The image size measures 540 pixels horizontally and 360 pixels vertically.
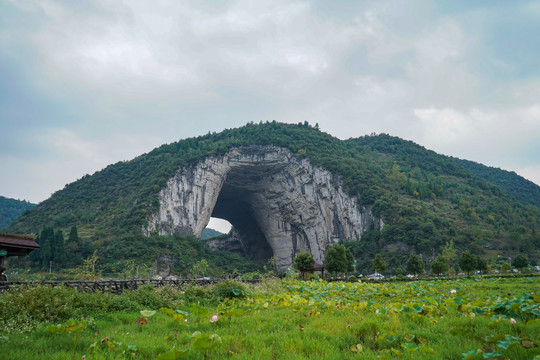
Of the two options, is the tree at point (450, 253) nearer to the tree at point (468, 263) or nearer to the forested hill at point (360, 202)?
the forested hill at point (360, 202)

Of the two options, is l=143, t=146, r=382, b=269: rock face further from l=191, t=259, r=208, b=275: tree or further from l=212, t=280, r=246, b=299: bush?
l=212, t=280, r=246, b=299: bush

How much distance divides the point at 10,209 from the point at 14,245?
522 feet

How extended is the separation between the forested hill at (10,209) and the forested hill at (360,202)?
216 ft

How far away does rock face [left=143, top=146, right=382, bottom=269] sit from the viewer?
65375 millimetres

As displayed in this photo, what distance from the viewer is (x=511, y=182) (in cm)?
11862

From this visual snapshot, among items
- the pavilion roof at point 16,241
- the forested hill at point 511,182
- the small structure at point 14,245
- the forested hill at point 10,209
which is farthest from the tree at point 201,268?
the forested hill at point 10,209

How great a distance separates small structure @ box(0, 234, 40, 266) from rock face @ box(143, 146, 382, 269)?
51.9 meters

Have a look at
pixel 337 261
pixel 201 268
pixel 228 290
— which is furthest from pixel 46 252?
pixel 228 290

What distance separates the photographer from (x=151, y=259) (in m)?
52.3

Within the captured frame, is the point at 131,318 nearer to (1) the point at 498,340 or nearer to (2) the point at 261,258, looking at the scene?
(1) the point at 498,340

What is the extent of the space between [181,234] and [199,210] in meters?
6.15

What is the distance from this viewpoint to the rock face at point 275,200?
65.4 metres

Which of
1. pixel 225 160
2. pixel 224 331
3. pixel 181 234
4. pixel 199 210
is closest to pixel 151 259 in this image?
pixel 181 234

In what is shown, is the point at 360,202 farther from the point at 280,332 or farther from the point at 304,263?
the point at 280,332
